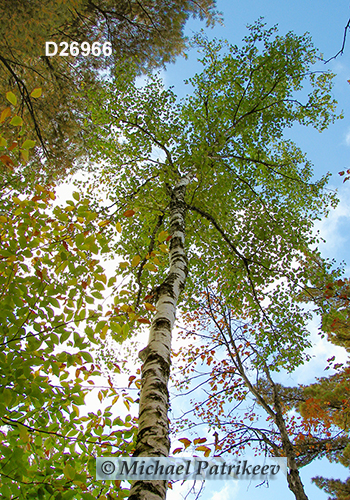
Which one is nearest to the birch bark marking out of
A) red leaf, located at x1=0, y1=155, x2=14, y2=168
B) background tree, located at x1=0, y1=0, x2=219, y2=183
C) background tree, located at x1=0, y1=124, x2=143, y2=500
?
background tree, located at x1=0, y1=124, x2=143, y2=500

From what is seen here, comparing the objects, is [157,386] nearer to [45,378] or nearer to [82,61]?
[45,378]

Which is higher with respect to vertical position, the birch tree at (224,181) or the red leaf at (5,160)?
the birch tree at (224,181)

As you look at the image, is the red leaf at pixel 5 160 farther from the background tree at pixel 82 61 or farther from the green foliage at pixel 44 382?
the background tree at pixel 82 61

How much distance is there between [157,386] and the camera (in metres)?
2.25

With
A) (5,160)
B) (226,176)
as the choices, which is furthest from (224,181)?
(5,160)

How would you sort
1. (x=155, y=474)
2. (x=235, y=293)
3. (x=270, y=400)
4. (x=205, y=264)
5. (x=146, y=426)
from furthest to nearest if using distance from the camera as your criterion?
(x=270, y=400) < (x=205, y=264) < (x=235, y=293) < (x=146, y=426) < (x=155, y=474)

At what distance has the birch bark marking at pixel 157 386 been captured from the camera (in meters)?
1.70

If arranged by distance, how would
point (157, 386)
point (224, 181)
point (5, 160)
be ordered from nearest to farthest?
point (5, 160) < point (157, 386) < point (224, 181)

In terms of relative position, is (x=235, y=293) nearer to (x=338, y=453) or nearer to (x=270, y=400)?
(x=270, y=400)

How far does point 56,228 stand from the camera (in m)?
2.88

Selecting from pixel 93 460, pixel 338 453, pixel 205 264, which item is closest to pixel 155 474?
pixel 93 460

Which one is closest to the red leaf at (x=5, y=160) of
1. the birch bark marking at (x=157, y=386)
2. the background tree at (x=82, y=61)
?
the birch bark marking at (x=157, y=386)

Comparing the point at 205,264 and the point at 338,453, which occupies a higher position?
the point at 205,264

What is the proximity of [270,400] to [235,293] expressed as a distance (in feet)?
21.2
